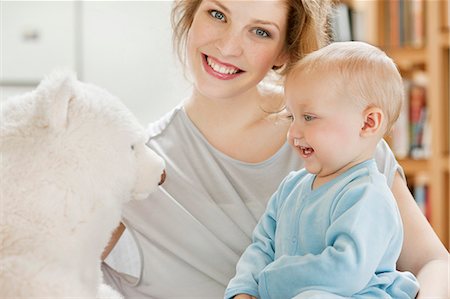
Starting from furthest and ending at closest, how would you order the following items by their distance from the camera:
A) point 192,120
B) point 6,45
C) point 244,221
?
point 6,45 → point 192,120 → point 244,221

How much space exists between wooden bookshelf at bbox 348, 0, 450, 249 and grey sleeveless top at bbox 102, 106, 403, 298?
1632 millimetres

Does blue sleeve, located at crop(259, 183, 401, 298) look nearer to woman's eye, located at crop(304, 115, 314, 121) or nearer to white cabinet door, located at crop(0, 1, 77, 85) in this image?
woman's eye, located at crop(304, 115, 314, 121)

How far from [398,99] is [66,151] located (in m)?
0.54

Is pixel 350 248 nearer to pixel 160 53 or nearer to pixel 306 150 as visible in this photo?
pixel 306 150

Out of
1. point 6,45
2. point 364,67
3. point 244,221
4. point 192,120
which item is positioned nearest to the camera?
point 364,67

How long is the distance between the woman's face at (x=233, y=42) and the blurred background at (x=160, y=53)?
1.51m

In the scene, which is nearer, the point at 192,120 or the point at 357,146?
the point at 357,146

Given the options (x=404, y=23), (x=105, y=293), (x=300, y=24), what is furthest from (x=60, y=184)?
(x=404, y=23)

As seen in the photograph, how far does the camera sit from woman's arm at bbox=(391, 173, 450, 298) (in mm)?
1357

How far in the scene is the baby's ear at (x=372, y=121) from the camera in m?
1.18

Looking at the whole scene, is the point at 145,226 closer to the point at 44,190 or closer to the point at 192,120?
the point at 192,120

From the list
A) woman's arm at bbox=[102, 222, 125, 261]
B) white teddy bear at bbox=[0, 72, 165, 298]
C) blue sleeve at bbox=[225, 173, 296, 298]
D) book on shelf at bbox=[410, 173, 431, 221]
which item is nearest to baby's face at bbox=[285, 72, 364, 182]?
blue sleeve at bbox=[225, 173, 296, 298]

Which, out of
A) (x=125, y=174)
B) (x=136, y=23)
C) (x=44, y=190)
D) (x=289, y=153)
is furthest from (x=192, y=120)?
(x=136, y=23)

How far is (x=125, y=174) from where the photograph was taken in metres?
1.17
